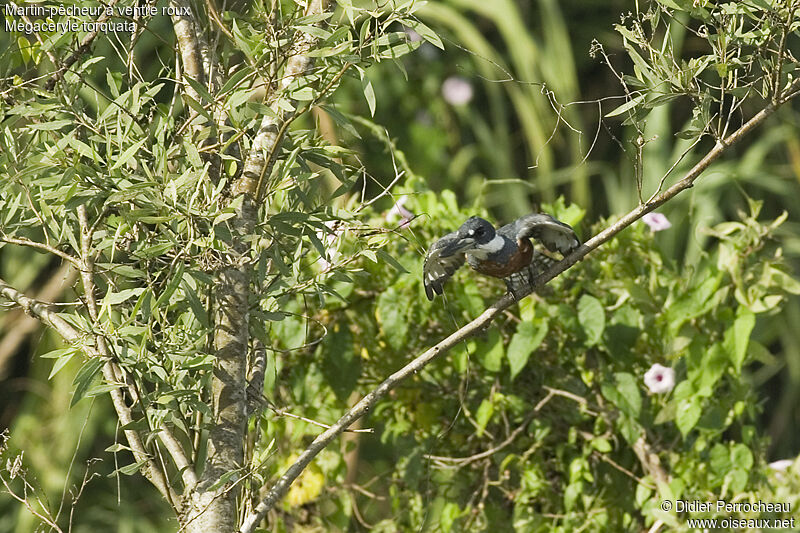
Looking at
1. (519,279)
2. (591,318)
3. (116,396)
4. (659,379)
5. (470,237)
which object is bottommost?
(659,379)

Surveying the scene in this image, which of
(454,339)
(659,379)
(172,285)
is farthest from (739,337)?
(172,285)

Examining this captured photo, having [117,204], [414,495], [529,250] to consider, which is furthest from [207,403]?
[414,495]

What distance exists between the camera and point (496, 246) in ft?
4.25

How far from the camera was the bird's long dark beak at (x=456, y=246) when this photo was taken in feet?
4.03

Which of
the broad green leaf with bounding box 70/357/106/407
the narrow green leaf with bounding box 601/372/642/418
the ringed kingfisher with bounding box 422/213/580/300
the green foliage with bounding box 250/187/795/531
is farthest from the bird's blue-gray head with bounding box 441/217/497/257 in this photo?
the broad green leaf with bounding box 70/357/106/407

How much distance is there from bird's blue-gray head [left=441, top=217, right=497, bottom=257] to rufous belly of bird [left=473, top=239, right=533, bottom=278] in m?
0.04

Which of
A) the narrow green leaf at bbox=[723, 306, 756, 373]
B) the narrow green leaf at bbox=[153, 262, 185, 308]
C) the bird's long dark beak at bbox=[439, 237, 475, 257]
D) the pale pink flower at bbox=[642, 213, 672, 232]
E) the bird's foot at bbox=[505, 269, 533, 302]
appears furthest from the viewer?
the pale pink flower at bbox=[642, 213, 672, 232]

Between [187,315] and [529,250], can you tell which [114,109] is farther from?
[529,250]

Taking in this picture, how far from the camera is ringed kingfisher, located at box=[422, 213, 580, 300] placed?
1262 millimetres

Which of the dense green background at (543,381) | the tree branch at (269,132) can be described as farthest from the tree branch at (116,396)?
the dense green background at (543,381)

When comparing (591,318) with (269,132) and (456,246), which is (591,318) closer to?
(456,246)

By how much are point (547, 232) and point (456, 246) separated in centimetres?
15

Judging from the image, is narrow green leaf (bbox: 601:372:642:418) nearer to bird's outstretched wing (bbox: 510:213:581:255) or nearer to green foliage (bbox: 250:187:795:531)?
green foliage (bbox: 250:187:795:531)

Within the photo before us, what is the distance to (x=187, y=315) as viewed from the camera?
3.29 ft
